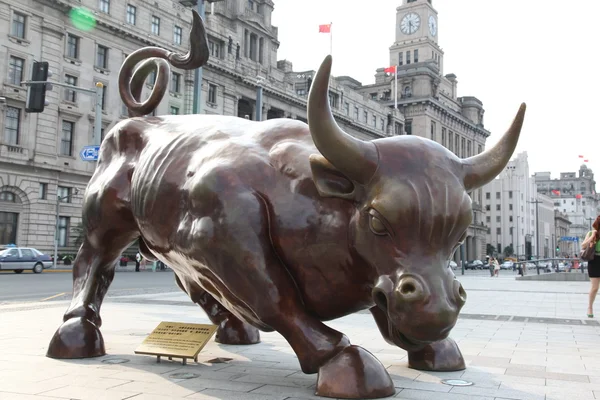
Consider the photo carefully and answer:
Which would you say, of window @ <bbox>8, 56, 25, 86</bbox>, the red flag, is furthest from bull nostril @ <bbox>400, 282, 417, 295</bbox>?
the red flag

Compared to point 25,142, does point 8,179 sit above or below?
below

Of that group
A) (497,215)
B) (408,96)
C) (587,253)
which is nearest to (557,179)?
(497,215)

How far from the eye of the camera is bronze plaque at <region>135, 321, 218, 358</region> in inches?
167

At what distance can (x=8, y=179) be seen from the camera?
31141mm

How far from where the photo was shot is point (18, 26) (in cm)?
3228

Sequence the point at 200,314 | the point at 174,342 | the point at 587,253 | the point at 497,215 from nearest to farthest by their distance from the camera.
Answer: the point at 174,342
the point at 200,314
the point at 587,253
the point at 497,215

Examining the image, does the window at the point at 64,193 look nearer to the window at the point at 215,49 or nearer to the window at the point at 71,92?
the window at the point at 71,92

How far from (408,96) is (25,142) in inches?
2412

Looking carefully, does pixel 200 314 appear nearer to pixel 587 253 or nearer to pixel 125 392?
pixel 125 392

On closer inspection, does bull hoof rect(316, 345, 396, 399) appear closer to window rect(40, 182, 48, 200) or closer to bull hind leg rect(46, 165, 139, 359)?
bull hind leg rect(46, 165, 139, 359)

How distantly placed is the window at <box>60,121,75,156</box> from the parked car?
9317 mm

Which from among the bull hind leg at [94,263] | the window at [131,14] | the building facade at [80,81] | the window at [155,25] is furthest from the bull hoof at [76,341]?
the window at [155,25]

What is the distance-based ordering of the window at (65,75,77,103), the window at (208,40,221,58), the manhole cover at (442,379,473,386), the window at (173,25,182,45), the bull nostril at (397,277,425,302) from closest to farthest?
the bull nostril at (397,277,425,302) → the manhole cover at (442,379,473,386) → the window at (65,75,77,103) → the window at (173,25,182,45) → the window at (208,40,221,58)

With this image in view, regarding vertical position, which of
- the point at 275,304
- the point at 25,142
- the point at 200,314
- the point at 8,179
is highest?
the point at 25,142
